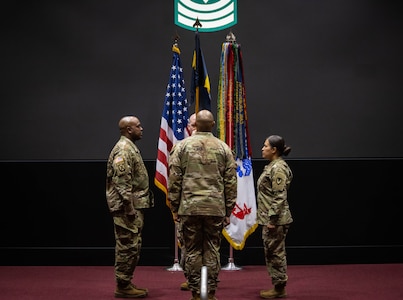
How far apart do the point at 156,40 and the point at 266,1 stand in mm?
1396

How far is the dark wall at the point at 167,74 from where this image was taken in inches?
315

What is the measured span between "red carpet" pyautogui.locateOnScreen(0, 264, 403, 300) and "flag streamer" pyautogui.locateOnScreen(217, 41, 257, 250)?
0.49 meters

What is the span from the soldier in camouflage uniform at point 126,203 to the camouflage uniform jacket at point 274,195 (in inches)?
39.0

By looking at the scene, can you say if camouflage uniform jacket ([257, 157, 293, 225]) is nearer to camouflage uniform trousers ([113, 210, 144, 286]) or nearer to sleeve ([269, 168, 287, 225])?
sleeve ([269, 168, 287, 225])

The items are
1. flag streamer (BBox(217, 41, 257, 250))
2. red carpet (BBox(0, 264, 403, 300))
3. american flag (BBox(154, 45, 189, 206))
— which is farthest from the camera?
flag streamer (BBox(217, 41, 257, 250))

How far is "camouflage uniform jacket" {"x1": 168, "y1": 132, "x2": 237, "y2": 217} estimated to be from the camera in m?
5.15

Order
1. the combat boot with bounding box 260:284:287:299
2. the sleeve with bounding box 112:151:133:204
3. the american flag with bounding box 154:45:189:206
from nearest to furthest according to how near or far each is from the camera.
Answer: the sleeve with bounding box 112:151:133:204, the combat boot with bounding box 260:284:287:299, the american flag with bounding box 154:45:189:206

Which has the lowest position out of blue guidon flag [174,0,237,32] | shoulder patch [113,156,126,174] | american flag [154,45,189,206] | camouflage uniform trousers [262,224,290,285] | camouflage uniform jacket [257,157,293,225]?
camouflage uniform trousers [262,224,290,285]

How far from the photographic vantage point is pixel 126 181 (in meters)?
5.61

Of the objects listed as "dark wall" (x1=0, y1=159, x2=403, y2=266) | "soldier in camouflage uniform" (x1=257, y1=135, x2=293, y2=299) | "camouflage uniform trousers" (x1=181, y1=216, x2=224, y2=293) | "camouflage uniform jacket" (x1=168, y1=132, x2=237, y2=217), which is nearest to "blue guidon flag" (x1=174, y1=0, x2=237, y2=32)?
"dark wall" (x1=0, y1=159, x2=403, y2=266)

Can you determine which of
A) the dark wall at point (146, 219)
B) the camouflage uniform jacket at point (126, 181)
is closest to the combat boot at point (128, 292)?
the camouflage uniform jacket at point (126, 181)

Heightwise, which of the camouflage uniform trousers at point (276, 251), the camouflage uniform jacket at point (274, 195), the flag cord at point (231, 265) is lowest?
the flag cord at point (231, 265)

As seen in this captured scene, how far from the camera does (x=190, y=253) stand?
5.23m

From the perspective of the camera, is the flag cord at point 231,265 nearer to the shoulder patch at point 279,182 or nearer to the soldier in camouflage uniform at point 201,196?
the shoulder patch at point 279,182
